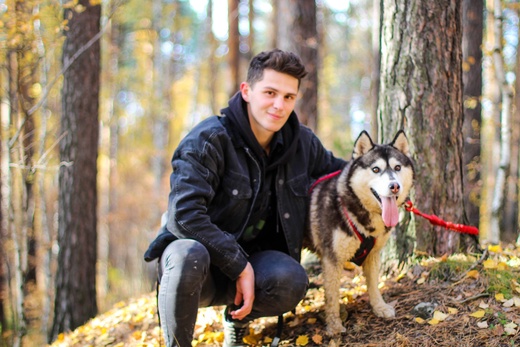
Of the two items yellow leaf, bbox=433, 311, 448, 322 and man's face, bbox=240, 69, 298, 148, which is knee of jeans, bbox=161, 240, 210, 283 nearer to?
man's face, bbox=240, 69, 298, 148

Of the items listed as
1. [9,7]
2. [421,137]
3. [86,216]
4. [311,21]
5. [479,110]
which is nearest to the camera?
[421,137]

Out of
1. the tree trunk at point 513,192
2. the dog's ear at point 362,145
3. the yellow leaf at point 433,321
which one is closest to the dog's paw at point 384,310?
the yellow leaf at point 433,321

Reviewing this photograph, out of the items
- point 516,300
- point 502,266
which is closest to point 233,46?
point 502,266

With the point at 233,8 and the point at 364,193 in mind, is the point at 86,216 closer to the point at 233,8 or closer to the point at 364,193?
the point at 364,193

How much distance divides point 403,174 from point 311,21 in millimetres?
4941

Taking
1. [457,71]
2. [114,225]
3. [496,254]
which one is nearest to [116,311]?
[496,254]

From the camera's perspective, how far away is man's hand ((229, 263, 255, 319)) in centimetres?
270

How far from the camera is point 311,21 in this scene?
282 inches

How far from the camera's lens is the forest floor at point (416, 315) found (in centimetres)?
273

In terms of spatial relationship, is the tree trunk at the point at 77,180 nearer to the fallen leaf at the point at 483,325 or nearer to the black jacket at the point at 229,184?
the black jacket at the point at 229,184

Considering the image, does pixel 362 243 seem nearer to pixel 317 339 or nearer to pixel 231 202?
pixel 317 339

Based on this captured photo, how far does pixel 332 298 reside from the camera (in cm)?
301

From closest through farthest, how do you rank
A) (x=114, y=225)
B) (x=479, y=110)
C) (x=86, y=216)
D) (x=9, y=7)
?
1. (x=9, y=7)
2. (x=86, y=216)
3. (x=479, y=110)
4. (x=114, y=225)

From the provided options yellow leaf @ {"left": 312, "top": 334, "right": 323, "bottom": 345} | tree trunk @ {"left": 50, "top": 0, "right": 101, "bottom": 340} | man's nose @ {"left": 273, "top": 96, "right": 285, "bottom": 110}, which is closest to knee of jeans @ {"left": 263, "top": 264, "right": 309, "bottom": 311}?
yellow leaf @ {"left": 312, "top": 334, "right": 323, "bottom": 345}
